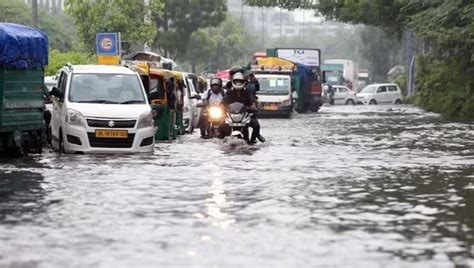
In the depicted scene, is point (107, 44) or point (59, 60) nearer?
point (107, 44)

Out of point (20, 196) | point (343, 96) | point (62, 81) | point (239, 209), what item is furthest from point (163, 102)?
point (343, 96)

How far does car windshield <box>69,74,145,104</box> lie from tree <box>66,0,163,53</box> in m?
27.2

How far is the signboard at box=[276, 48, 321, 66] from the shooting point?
186 ft

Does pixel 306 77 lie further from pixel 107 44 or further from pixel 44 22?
pixel 44 22

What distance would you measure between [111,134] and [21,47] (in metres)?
2.44

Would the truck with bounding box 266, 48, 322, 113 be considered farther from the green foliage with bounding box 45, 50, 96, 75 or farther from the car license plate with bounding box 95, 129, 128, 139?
the car license plate with bounding box 95, 129, 128, 139

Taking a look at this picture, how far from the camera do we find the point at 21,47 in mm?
18766

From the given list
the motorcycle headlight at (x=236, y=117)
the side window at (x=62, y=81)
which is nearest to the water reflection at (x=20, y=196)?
the side window at (x=62, y=81)

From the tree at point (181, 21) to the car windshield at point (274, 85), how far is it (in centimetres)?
2682

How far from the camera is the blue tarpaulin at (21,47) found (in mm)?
18312

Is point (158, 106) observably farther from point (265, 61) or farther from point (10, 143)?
point (265, 61)

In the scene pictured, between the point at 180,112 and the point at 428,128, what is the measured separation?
9084 millimetres

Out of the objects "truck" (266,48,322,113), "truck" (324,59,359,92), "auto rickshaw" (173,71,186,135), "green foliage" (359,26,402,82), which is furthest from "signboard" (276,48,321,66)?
"green foliage" (359,26,402,82)

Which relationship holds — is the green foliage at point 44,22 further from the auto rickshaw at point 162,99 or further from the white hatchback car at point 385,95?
the auto rickshaw at point 162,99
